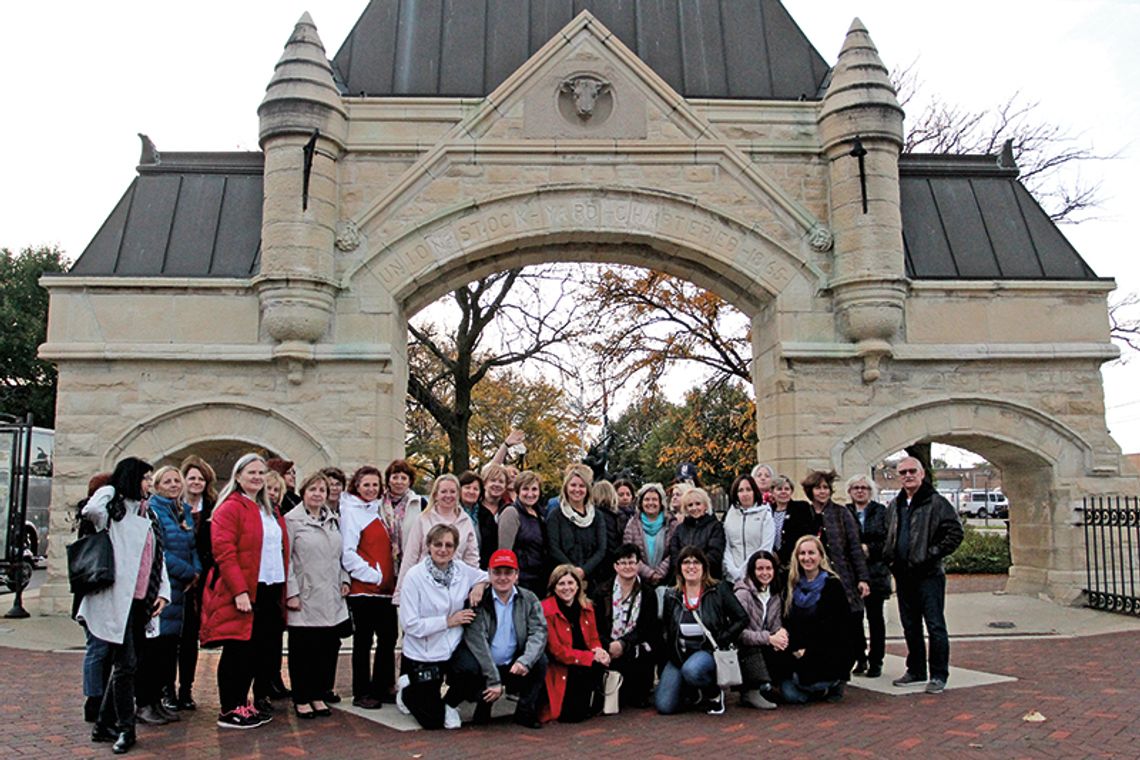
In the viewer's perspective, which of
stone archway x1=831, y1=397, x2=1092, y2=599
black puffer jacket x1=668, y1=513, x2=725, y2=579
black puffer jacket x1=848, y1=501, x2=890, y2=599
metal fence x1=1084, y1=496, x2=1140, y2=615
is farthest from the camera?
stone archway x1=831, y1=397, x2=1092, y2=599

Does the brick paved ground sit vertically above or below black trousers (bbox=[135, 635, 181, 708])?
below

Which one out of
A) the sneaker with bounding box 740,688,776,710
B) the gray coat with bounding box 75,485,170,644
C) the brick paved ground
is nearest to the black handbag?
the gray coat with bounding box 75,485,170,644

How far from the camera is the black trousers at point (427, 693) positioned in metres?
→ 5.70

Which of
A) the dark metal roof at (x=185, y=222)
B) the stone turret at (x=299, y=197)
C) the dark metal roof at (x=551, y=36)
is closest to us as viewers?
the stone turret at (x=299, y=197)

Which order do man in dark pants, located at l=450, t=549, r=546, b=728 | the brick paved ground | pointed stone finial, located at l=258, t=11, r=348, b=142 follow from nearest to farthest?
the brick paved ground → man in dark pants, located at l=450, t=549, r=546, b=728 → pointed stone finial, located at l=258, t=11, r=348, b=142

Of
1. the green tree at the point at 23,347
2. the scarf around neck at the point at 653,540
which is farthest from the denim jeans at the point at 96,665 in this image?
the green tree at the point at 23,347

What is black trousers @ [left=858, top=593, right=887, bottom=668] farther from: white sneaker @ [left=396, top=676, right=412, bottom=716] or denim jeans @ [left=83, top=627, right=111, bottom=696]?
denim jeans @ [left=83, top=627, right=111, bottom=696]

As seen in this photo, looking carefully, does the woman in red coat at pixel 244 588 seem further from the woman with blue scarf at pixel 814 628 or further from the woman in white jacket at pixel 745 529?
the woman with blue scarf at pixel 814 628

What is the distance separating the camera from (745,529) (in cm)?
688

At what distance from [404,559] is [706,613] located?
6.80 ft

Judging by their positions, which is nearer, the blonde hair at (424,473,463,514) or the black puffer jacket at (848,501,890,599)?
the blonde hair at (424,473,463,514)

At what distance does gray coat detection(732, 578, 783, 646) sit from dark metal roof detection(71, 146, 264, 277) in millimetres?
7457

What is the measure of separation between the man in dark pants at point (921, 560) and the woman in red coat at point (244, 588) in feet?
14.4

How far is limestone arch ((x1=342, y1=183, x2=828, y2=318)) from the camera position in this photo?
11.2 meters
